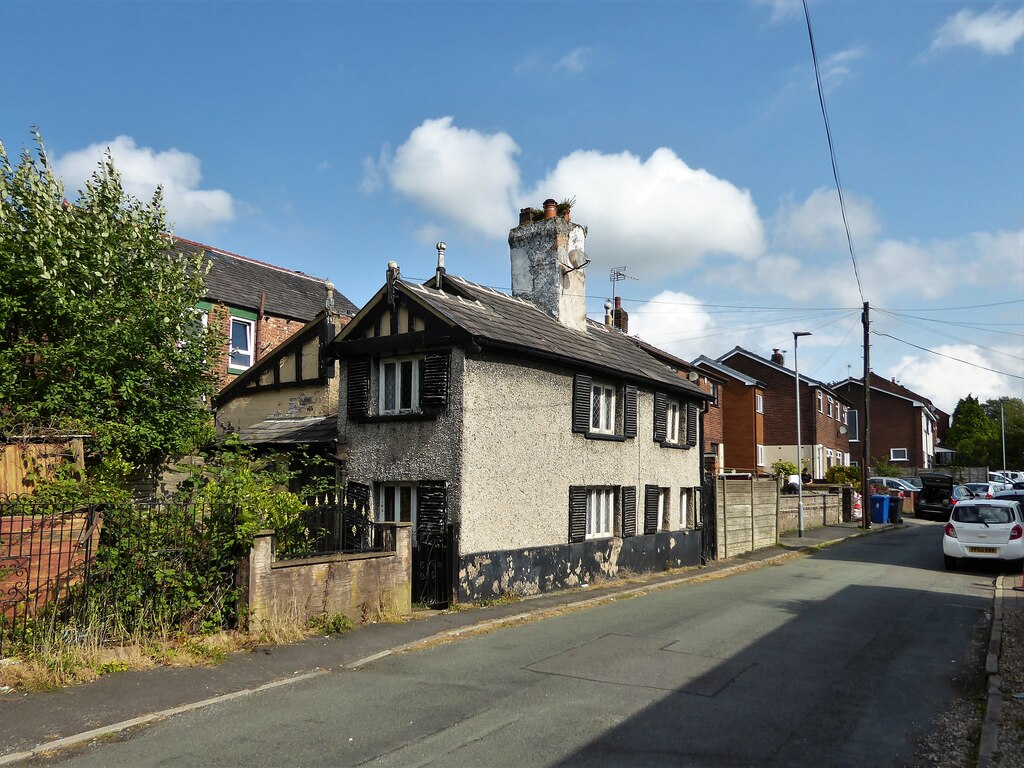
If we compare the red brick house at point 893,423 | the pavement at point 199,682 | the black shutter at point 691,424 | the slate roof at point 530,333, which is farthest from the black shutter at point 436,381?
the red brick house at point 893,423

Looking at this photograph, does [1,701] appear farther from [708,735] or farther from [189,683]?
[708,735]

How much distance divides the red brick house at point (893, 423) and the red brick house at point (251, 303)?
49.2m

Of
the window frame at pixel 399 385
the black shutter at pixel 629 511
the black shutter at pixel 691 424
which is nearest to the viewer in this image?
the window frame at pixel 399 385

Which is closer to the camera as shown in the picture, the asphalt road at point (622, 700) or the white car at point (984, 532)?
the asphalt road at point (622, 700)

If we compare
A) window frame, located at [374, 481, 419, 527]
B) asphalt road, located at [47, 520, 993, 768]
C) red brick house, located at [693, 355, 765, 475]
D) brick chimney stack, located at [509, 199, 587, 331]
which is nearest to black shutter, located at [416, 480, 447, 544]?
window frame, located at [374, 481, 419, 527]

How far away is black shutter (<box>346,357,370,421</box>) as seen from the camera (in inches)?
591

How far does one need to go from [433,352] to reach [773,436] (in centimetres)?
4158

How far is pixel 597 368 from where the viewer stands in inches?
661

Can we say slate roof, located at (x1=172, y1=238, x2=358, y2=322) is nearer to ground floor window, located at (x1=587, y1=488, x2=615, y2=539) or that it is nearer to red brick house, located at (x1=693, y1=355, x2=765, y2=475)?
ground floor window, located at (x1=587, y1=488, x2=615, y2=539)

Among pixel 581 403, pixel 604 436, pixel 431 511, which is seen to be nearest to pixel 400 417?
pixel 431 511

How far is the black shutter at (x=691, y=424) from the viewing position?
→ 2169 cm

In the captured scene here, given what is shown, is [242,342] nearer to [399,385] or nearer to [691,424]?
[399,385]

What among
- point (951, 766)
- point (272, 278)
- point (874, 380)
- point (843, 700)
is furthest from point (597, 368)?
point (874, 380)

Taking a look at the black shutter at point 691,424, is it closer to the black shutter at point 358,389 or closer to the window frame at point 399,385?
the window frame at point 399,385
